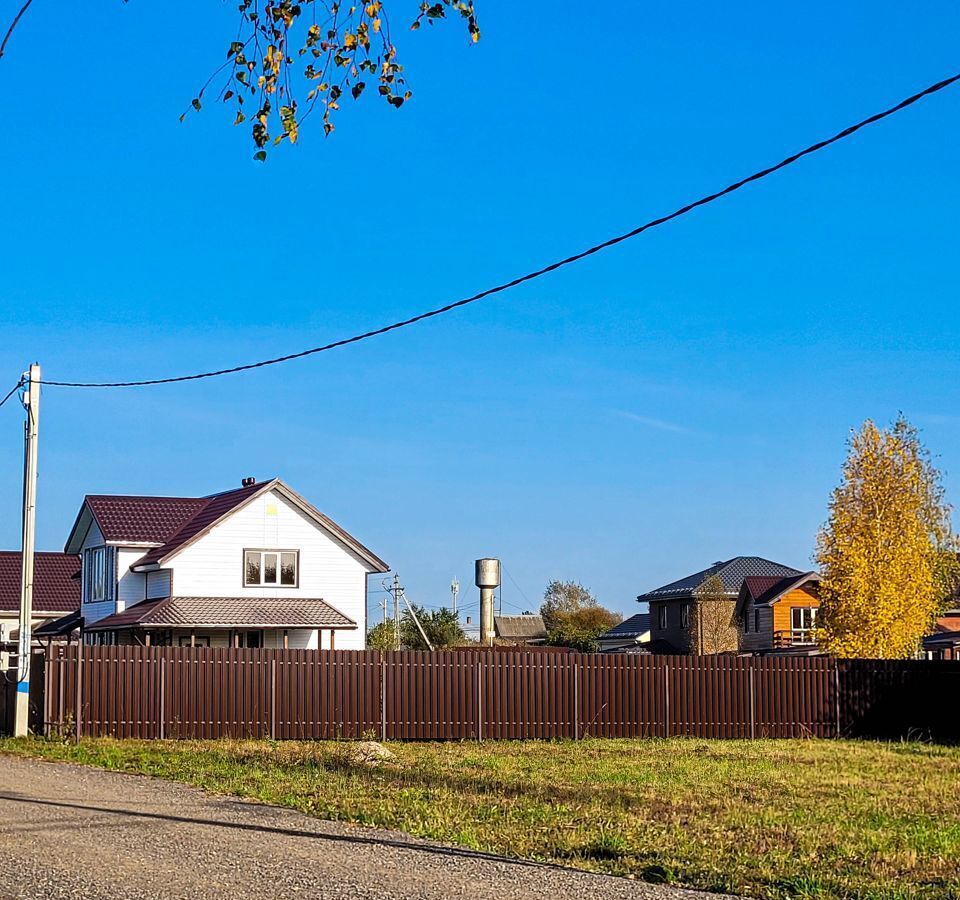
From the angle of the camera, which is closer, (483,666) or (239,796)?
(239,796)

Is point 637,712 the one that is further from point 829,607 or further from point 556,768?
point 829,607

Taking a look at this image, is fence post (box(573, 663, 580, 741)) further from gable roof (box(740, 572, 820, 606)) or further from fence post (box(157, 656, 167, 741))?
gable roof (box(740, 572, 820, 606))

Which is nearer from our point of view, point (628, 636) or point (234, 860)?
point (234, 860)

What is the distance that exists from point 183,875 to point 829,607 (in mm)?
36512

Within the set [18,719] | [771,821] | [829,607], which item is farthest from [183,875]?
[829,607]

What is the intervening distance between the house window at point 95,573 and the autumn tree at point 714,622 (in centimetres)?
3563

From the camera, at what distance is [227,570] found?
43.0 m

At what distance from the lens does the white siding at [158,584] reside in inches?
1656

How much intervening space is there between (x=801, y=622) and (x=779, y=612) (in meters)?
1.31

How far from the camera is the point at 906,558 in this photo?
43.1 metres

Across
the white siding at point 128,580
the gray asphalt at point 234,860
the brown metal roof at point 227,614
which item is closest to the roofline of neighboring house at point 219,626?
the brown metal roof at point 227,614

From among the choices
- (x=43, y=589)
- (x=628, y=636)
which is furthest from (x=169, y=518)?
(x=628, y=636)

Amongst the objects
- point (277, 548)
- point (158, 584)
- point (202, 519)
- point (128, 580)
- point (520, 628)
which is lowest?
point (520, 628)

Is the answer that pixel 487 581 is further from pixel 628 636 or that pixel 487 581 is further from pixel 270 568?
pixel 270 568
